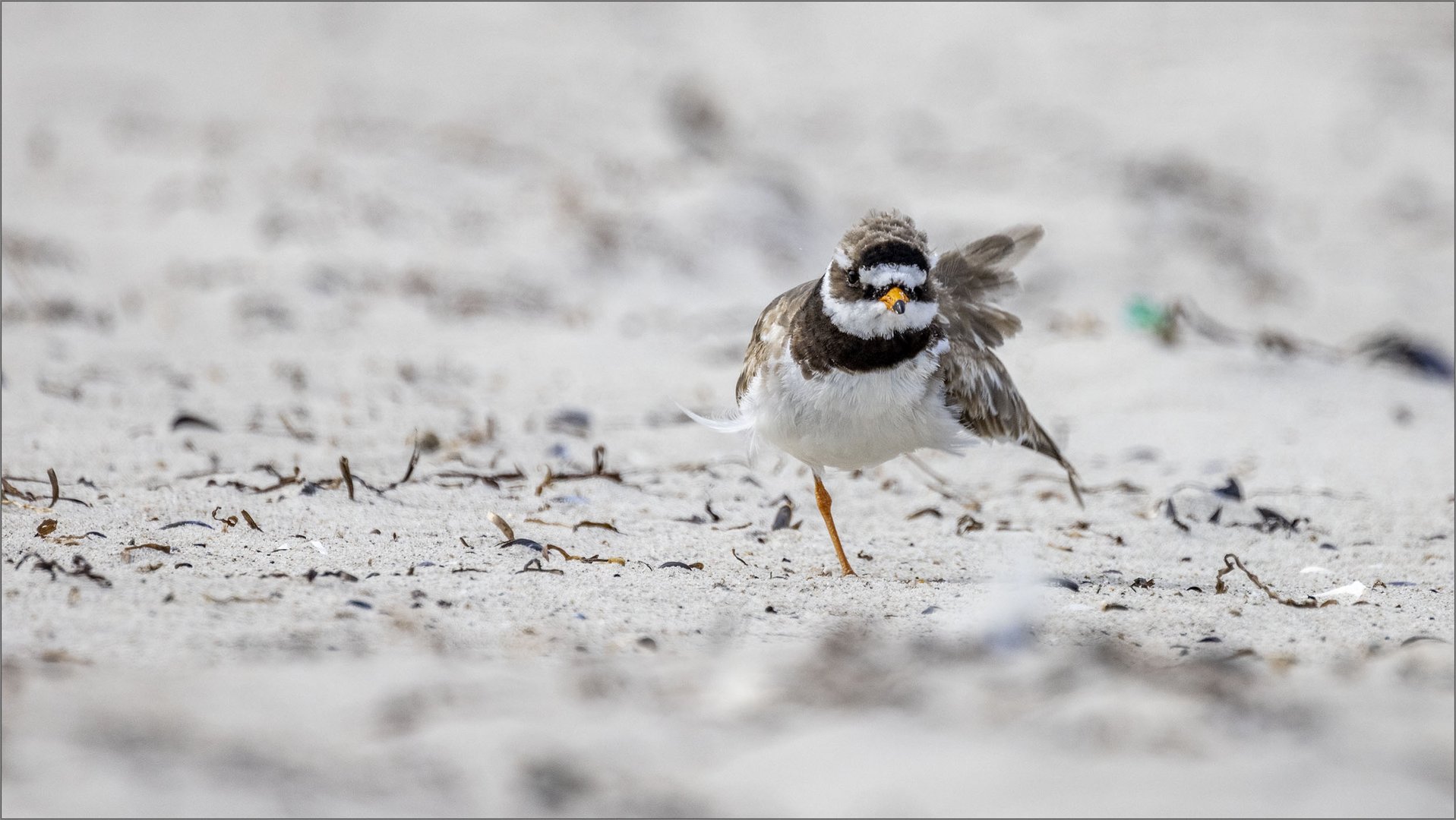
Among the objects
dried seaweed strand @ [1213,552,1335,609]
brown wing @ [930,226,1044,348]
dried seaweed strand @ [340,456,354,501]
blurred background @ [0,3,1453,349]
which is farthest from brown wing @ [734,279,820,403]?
blurred background @ [0,3,1453,349]

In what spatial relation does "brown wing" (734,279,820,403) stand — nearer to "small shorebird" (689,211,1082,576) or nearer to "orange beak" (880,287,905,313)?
"small shorebird" (689,211,1082,576)

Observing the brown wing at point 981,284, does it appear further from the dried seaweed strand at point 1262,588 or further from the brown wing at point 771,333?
the dried seaweed strand at point 1262,588

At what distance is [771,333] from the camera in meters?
4.14

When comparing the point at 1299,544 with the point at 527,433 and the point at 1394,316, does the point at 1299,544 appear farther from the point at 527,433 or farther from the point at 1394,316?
the point at 1394,316

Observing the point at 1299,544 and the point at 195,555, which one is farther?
the point at 1299,544

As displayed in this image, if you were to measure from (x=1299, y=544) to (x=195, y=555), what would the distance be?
3.38 m

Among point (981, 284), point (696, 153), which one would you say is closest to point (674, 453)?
point (981, 284)

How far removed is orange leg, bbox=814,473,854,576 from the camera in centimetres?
385

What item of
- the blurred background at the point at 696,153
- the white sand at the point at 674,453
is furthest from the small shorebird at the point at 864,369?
the blurred background at the point at 696,153

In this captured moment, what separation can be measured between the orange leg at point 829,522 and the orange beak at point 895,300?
0.70 metres

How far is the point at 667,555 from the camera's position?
3.78 metres

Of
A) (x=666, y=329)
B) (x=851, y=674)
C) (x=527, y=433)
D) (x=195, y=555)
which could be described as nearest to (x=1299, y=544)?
(x=851, y=674)

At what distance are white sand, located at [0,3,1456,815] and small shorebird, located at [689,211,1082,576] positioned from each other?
1.24 ft

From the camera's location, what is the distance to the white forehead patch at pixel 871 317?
3.76 m
